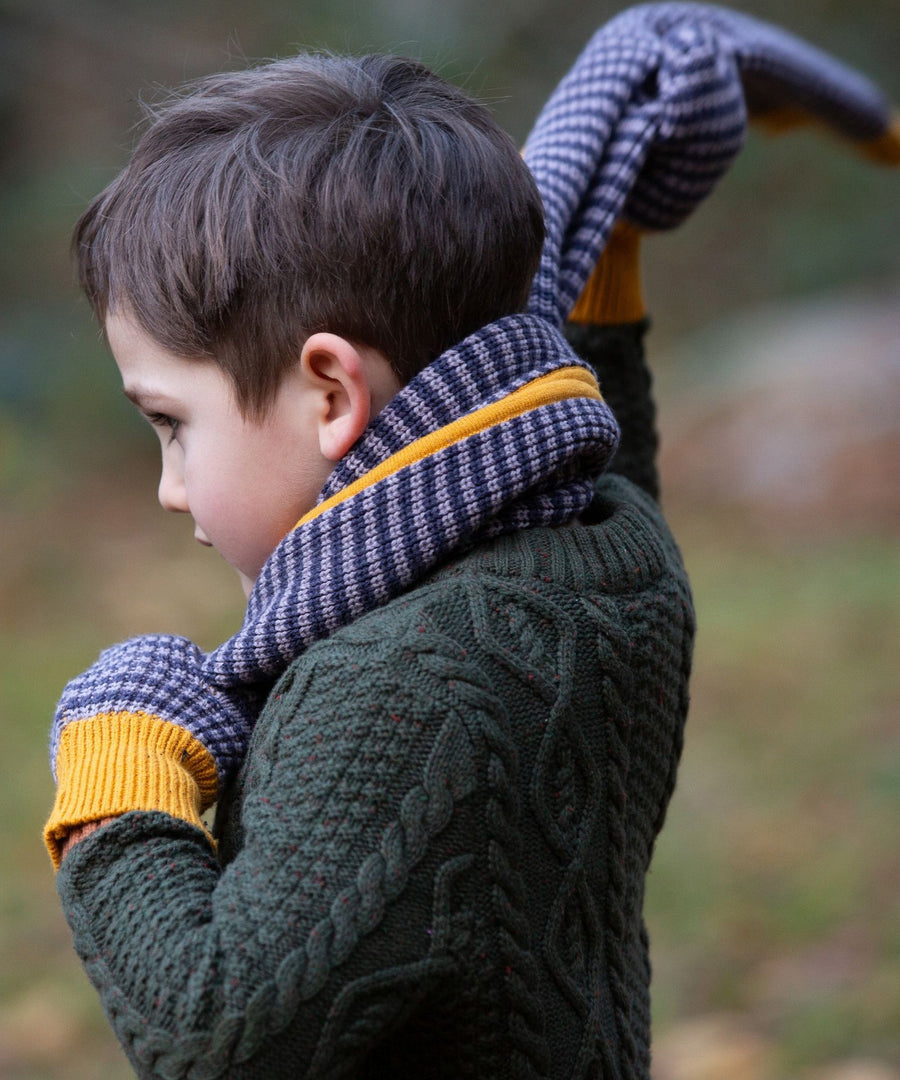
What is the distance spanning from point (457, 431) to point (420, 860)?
1.16 ft

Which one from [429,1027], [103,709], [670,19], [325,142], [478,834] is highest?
[670,19]

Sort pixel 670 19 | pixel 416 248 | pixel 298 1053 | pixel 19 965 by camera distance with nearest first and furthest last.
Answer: pixel 298 1053
pixel 416 248
pixel 670 19
pixel 19 965

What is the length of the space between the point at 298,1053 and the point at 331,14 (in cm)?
580

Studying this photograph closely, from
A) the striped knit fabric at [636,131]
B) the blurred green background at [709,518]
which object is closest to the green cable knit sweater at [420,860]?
the striped knit fabric at [636,131]

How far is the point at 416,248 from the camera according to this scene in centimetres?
116

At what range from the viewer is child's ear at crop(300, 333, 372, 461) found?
112 centimetres

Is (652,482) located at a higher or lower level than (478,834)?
higher

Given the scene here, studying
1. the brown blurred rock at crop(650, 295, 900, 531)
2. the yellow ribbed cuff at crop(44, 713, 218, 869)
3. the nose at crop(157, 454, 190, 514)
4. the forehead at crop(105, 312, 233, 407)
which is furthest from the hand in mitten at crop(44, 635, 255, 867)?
the brown blurred rock at crop(650, 295, 900, 531)

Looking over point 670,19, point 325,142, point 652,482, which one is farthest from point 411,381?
point 670,19

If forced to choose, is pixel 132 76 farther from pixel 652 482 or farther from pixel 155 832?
pixel 155 832

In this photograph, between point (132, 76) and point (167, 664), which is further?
point (132, 76)

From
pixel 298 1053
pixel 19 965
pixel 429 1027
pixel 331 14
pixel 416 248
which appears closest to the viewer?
pixel 298 1053

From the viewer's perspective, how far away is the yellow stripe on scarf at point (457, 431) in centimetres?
109

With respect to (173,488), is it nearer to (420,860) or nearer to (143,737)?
(143,737)
